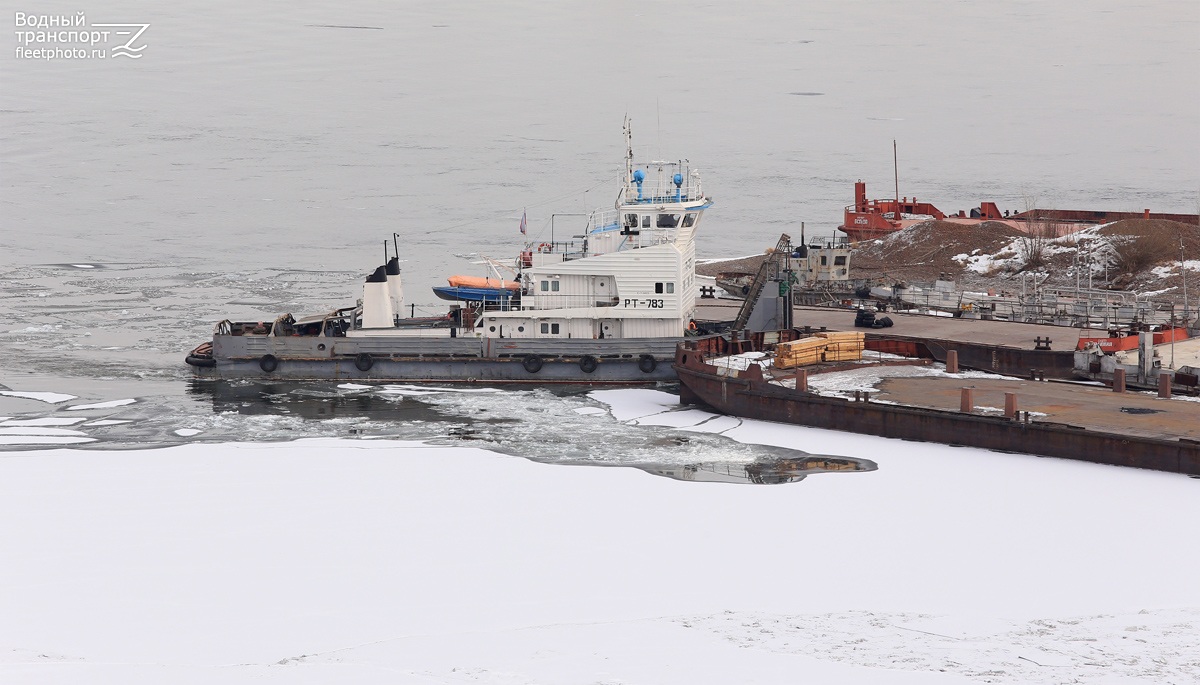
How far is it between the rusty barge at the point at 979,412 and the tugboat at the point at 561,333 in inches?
102

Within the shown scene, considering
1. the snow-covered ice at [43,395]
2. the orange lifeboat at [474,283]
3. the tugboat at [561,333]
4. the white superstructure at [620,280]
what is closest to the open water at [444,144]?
the snow-covered ice at [43,395]

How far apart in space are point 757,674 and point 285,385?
2186 centimetres

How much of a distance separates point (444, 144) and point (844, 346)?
4407 centimetres

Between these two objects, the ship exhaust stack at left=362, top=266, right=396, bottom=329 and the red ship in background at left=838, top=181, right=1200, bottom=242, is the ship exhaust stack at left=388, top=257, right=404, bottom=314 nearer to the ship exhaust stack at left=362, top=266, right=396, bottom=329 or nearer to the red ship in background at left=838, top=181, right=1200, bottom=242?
the ship exhaust stack at left=362, top=266, right=396, bottom=329

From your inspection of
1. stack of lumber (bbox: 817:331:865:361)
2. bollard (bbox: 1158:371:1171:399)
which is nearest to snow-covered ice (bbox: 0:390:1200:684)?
bollard (bbox: 1158:371:1171:399)

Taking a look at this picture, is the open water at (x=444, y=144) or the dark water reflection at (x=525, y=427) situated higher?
the open water at (x=444, y=144)

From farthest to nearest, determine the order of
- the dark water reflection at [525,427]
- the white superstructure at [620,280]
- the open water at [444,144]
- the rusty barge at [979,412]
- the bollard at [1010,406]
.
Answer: the open water at [444,144], the white superstructure at [620,280], the bollard at [1010,406], the dark water reflection at [525,427], the rusty barge at [979,412]

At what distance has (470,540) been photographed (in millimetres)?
19234

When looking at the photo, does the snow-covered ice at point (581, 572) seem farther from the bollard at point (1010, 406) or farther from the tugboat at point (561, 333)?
the tugboat at point (561, 333)

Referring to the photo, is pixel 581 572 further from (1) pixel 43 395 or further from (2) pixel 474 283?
(2) pixel 474 283

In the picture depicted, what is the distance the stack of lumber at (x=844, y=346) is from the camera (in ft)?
104

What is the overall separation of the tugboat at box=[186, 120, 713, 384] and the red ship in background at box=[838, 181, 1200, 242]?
21.3 m

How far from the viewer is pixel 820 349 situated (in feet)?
104

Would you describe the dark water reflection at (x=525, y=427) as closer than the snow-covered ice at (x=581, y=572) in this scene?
No
